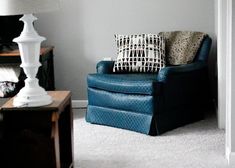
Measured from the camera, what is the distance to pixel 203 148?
3.71 metres

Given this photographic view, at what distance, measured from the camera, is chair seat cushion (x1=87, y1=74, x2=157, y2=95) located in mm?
4062

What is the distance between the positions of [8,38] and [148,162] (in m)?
2.08

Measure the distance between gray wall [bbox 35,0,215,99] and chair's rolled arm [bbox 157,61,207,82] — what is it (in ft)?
2.15

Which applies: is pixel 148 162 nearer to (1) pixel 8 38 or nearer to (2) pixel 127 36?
(2) pixel 127 36

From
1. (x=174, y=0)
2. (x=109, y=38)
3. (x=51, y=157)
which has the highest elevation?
(x=174, y=0)

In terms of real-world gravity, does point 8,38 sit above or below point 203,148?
above

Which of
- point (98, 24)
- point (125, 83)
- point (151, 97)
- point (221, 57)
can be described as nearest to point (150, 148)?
point (151, 97)

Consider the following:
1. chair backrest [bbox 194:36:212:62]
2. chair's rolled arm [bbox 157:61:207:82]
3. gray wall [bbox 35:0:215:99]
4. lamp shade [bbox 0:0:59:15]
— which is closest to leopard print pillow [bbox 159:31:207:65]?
chair backrest [bbox 194:36:212:62]

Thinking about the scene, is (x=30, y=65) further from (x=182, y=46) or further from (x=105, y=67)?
(x=182, y=46)

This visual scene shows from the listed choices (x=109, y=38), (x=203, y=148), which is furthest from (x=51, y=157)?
(x=109, y=38)

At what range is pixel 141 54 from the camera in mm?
4602

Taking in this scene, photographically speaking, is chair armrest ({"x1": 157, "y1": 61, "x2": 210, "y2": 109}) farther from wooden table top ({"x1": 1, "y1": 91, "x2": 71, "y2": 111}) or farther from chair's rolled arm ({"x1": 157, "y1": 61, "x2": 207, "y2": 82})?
wooden table top ({"x1": 1, "y1": 91, "x2": 71, "y2": 111})

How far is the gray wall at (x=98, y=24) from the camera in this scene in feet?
16.4

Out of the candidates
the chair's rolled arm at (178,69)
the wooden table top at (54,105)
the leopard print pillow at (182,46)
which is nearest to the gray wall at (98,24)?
the leopard print pillow at (182,46)
